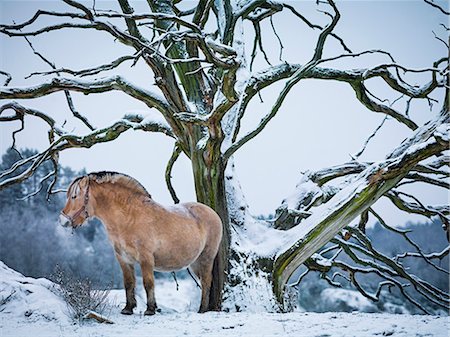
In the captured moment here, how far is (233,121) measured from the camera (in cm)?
621

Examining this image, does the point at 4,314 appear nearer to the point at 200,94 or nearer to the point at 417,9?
the point at 200,94

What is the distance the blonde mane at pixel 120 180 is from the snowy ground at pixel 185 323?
1.03 m

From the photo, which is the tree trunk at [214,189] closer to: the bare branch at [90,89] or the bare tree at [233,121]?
the bare tree at [233,121]

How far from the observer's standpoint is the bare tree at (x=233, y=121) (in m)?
4.50

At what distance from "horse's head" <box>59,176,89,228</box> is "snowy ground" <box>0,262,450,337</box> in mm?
713

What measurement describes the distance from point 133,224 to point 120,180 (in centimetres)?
39

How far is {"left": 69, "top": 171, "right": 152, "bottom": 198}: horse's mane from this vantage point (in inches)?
156

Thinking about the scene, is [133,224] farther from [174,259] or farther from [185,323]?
[185,323]

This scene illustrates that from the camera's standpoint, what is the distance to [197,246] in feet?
14.1

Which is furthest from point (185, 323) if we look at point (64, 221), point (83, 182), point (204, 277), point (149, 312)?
point (83, 182)

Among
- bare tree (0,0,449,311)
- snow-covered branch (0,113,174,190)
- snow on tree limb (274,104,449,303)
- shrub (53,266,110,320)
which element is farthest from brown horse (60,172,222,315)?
snow-covered branch (0,113,174,190)

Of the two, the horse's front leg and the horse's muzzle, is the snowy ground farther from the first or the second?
the horse's muzzle

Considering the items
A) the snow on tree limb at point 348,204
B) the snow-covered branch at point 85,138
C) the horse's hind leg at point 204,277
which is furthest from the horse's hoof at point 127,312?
the snow-covered branch at point 85,138

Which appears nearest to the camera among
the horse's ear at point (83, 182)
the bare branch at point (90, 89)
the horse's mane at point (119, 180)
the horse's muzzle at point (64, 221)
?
the horse's muzzle at point (64, 221)
